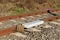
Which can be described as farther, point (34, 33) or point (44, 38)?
point (34, 33)

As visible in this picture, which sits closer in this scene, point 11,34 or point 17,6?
point 11,34

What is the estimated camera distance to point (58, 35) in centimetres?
570

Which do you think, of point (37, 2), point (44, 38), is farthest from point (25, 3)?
point (44, 38)

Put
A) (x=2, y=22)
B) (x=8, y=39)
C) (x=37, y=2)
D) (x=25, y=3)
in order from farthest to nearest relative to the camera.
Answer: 1. (x=37, y=2)
2. (x=25, y=3)
3. (x=2, y=22)
4. (x=8, y=39)

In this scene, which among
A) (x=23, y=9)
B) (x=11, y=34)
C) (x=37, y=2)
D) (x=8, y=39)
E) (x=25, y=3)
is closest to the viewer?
(x=8, y=39)

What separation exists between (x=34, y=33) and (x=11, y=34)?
29.7 inches

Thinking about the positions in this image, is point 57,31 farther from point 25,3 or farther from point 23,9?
point 25,3

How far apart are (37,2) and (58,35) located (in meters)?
6.35

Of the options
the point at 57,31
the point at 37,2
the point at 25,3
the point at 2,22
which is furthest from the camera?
the point at 37,2

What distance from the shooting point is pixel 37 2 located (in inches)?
466

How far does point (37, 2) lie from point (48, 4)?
28.6 inches

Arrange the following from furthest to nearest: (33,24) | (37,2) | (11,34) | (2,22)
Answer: (37,2), (2,22), (33,24), (11,34)

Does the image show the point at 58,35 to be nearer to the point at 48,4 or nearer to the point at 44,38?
the point at 44,38

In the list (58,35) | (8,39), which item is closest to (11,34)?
(8,39)
